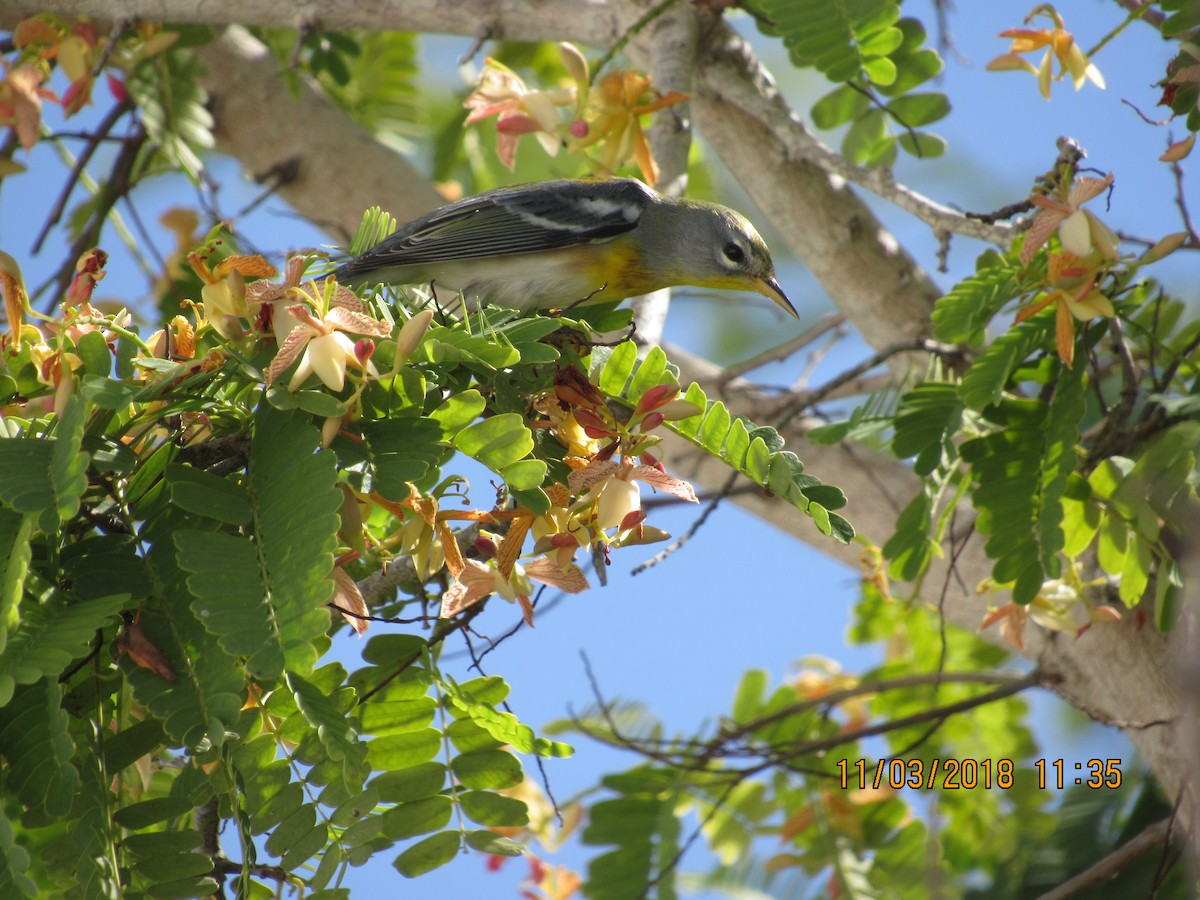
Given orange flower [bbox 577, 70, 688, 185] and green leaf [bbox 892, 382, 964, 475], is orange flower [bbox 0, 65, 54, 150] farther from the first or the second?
green leaf [bbox 892, 382, 964, 475]

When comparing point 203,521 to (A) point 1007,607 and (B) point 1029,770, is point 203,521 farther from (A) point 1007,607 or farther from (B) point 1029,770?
(B) point 1029,770

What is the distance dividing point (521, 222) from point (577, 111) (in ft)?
1.17

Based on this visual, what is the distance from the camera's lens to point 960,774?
382 cm

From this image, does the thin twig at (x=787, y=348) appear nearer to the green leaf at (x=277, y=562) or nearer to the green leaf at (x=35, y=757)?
the green leaf at (x=277, y=562)

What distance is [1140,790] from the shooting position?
337 centimetres

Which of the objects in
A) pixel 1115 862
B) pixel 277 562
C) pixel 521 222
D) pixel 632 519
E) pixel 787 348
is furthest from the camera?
pixel 787 348

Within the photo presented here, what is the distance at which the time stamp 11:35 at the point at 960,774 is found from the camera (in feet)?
11.3

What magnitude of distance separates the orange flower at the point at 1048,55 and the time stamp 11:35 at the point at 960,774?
6.48 ft

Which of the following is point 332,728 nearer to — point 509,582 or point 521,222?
point 509,582

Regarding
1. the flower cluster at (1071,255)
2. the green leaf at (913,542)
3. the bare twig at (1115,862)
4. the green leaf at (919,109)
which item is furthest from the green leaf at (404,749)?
the green leaf at (919,109)

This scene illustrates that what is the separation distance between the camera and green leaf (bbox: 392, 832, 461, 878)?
1789 millimetres

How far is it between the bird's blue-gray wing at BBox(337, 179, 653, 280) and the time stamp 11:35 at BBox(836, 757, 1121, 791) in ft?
5.90

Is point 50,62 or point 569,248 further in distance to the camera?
point 50,62

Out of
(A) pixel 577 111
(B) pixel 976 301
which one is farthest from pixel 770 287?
(B) pixel 976 301
